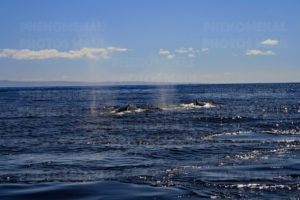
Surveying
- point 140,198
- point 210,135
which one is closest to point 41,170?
point 140,198

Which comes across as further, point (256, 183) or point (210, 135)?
point (210, 135)

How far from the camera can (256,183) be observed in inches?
448

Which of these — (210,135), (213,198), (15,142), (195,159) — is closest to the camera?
(213,198)

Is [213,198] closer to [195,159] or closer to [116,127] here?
[195,159]

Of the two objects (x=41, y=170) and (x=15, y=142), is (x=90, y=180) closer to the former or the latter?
(x=41, y=170)

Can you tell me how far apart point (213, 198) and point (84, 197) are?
3575mm

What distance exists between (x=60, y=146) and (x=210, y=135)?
Answer: 9.20 metres

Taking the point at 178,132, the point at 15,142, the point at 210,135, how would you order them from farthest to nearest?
the point at 178,132, the point at 210,135, the point at 15,142

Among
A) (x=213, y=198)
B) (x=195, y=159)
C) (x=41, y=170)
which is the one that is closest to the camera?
(x=213, y=198)

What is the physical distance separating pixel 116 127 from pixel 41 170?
1439cm

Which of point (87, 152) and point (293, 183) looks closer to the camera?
point (293, 183)

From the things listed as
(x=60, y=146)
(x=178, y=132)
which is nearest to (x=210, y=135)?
(x=178, y=132)

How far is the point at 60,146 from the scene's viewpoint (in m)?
19.1

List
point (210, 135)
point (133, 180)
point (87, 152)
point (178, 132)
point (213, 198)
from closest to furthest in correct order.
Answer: point (213, 198), point (133, 180), point (87, 152), point (210, 135), point (178, 132)
